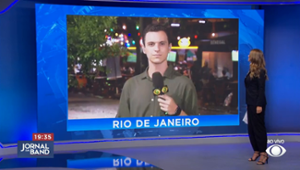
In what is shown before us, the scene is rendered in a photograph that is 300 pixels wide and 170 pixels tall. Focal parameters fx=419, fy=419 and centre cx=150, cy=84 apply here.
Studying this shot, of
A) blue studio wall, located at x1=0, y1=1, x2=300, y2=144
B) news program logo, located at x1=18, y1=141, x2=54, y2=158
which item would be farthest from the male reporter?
news program logo, located at x1=18, y1=141, x2=54, y2=158

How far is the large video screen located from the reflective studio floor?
1.92 feet

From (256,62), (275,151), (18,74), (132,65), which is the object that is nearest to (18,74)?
(18,74)

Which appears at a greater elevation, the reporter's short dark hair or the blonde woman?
the reporter's short dark hair

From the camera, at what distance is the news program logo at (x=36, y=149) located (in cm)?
518

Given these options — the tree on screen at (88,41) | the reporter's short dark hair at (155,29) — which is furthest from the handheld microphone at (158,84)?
the tree on screen at (88,41)

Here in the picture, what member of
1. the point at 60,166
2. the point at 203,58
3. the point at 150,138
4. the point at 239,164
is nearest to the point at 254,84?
the point at 239,164

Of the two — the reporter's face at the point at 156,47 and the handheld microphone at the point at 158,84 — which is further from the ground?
the reporter's face at the point at 156,47

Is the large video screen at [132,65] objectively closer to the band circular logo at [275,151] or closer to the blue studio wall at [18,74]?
the blue studio wall at [18,74]

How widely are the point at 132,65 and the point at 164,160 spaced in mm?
1796

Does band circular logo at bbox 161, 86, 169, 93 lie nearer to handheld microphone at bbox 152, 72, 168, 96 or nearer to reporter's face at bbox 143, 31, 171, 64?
handheld microphone at bbox 152, 72, 168, 96

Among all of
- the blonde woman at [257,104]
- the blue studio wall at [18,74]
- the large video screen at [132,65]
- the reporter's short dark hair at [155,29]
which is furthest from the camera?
the reporter's short dark hair at [155,29]

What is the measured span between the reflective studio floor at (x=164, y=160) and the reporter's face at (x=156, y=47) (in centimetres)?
145

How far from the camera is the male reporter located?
680 centimetres

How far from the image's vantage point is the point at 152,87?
268 inches
